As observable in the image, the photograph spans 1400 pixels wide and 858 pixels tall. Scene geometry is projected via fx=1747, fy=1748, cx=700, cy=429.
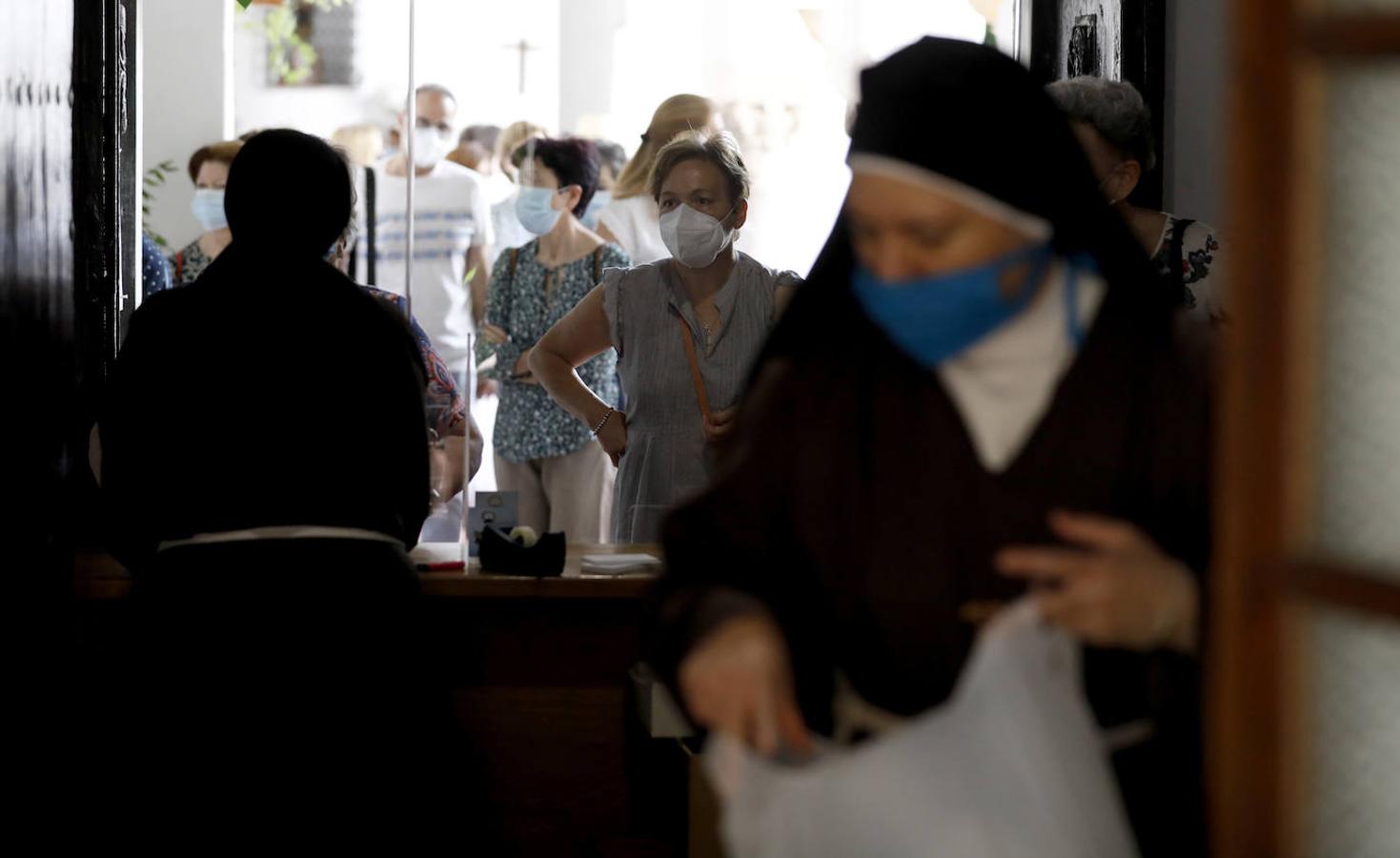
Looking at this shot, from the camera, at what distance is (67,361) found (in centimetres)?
371

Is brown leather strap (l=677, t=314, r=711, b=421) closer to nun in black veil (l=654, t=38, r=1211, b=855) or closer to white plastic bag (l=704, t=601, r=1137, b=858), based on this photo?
nun in black veil (l=654, t=38, r=1211, b=855)

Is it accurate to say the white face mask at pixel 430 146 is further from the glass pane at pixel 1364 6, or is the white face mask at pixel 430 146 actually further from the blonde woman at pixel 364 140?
the glass pane at pixel 1364 6

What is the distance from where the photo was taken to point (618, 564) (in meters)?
3.67

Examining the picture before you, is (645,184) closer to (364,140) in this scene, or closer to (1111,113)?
(364,140)

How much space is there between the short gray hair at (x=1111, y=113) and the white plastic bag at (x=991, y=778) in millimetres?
2119

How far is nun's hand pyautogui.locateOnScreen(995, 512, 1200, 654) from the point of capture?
1457 mm

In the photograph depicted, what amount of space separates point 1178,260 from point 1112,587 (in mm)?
2112

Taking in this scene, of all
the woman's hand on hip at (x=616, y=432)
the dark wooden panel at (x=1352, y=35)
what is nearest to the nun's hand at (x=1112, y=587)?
the dark wooden panel at (x=1352, y=35)

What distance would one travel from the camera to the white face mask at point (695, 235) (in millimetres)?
4168

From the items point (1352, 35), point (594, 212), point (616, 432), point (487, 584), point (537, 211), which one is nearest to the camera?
point (1352, 35)

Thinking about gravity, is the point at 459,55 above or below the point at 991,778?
above

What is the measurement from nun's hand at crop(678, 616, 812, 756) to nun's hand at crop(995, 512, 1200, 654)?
A: 0.22 metres

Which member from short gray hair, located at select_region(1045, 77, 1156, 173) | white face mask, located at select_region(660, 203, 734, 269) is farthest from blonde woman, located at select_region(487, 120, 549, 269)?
short gray hair, located at select_region(1045, 77, 1156, 173)

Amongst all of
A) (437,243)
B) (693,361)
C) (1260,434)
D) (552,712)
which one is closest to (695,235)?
(693,361)
